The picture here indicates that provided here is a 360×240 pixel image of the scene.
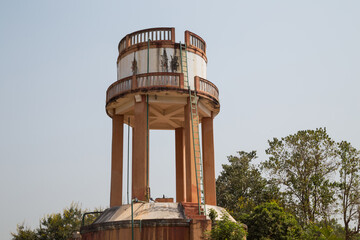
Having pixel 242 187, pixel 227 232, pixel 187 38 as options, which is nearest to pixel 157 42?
pixel 187 38

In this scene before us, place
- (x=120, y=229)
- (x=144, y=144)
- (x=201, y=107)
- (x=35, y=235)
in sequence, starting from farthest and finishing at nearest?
(x=35, y=235) → (x=201, y=107) → (x=144, y=144) → (x=120, y=229)

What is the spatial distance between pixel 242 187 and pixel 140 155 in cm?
2271

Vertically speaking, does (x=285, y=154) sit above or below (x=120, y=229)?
above

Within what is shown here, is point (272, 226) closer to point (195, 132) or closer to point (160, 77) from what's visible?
point (195, 132)

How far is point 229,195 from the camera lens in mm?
41875

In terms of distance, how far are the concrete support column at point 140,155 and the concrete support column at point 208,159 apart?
4.08m

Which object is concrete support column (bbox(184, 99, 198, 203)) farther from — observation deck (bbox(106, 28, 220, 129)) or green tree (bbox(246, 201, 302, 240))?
green tree (bbox(246, 201, 302, 240))

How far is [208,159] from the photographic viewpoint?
974 inches

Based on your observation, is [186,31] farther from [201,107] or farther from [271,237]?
[271,237]

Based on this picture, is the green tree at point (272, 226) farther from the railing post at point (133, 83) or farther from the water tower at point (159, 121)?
the railing post at point (133, 83)

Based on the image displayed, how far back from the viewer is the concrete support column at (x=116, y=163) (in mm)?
23797

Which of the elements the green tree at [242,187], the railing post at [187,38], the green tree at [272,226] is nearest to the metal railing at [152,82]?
the railing post at [187,38]

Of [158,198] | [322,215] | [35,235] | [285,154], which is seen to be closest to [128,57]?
[158,198]

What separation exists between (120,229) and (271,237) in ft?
35.7
